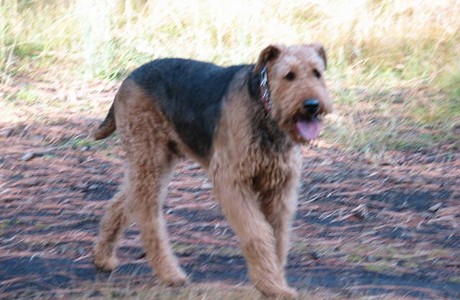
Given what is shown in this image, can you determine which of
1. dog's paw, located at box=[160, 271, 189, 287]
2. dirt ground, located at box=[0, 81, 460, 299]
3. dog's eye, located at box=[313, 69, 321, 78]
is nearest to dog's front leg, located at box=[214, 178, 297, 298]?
dirt ground, located at box=[0, 81, 460, 299]

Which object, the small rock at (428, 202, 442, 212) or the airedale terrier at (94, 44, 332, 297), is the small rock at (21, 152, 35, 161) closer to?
the airedale terrier at (94, 44, 332, 297)

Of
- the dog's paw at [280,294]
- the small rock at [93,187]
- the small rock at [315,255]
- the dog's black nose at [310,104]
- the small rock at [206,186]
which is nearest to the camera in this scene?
the dog's black nose at [310,104]

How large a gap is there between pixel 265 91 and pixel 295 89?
0.21 m

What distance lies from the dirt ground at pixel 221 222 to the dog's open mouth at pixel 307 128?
2.99ft

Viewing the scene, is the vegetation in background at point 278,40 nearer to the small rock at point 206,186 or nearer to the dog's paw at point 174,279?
the small rock at point 206,186

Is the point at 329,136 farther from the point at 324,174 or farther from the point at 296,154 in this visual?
the point at 296,154

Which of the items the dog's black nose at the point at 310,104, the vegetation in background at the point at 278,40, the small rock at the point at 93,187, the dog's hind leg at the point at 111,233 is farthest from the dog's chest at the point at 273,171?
the vegetation in background at the point at 278,40

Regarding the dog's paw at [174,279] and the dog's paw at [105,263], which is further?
the dog's paw at [105,263]

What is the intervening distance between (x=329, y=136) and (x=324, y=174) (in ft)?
3.03

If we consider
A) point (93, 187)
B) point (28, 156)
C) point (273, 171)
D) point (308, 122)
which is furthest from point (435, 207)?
point (28, 156)

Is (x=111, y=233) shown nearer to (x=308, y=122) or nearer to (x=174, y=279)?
(x=174, y=279)

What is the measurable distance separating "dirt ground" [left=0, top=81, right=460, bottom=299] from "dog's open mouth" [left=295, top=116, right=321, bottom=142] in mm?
912

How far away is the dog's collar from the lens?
4.25 metres

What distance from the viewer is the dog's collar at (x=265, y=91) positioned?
13.9 ft
